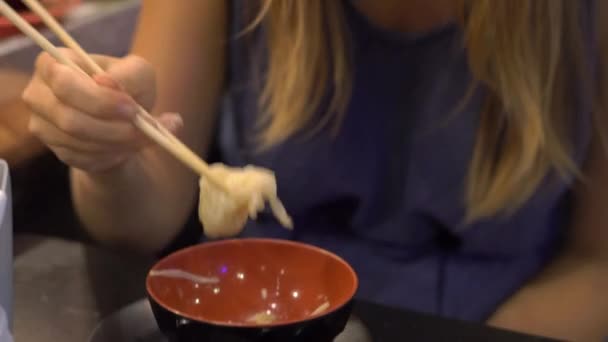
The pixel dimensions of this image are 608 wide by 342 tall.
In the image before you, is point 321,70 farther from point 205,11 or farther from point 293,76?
point 205,11

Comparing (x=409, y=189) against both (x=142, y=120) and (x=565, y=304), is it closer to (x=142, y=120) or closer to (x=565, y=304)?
(x=565, y=304)

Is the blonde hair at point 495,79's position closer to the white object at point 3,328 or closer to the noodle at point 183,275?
the noodle at point 183,275

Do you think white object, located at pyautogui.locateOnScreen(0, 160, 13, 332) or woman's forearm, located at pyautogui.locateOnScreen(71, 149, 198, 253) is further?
woman's forearm, located at pyautogui.locateOnScreen(71, 149, 198, 253)

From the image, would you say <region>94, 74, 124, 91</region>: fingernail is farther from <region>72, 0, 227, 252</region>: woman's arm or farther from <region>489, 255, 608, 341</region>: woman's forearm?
<region>489, 255, 608, 341</region>: woman's forearm

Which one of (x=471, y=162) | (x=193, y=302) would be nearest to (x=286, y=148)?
(x=471, y=162)

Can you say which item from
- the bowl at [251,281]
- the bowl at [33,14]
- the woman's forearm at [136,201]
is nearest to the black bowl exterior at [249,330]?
the bowl at [251,281]

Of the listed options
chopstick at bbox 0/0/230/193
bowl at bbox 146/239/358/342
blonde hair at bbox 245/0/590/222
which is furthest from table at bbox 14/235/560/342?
blonde hair at bbox 245/0/590/222
